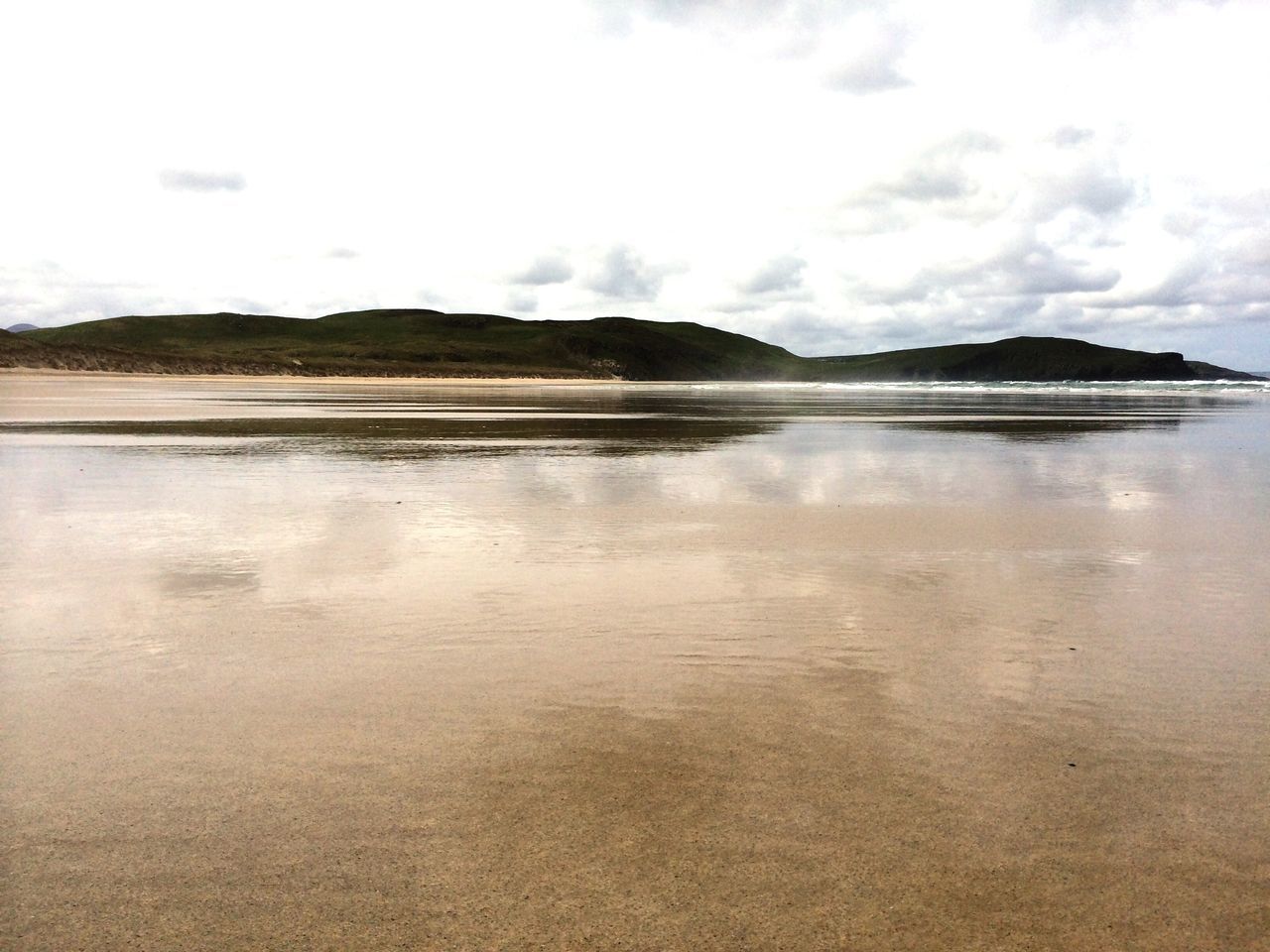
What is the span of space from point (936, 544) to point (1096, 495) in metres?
5.62

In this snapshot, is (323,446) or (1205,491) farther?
(323,446)

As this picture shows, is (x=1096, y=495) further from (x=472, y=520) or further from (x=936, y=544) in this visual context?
(x=472, y=520)

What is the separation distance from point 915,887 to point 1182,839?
51.0 inches

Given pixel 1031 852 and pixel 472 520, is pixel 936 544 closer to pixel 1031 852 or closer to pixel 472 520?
pixel 472 520

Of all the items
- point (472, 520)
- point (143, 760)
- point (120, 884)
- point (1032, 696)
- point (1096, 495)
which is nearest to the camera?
point (120, 884)

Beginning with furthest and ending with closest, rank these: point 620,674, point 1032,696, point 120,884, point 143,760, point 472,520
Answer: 1. point 472,520
2. point 620,674
3. point 1032,696
4. point 143,760
5. point 120,884

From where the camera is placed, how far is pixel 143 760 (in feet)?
14.8

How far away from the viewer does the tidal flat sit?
133 inches

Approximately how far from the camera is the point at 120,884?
3.46 m

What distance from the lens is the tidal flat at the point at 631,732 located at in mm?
3369

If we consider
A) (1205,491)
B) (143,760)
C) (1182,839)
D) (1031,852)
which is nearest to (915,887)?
(1031,852)

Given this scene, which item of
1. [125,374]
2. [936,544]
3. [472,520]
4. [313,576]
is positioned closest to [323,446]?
[472,520]

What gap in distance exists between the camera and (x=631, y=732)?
4926 mm

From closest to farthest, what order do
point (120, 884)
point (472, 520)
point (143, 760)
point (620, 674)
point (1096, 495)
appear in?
point (120, 884)
point (143, 760)
point (620, 674)
point (472, 520)
point (1096, 495)
